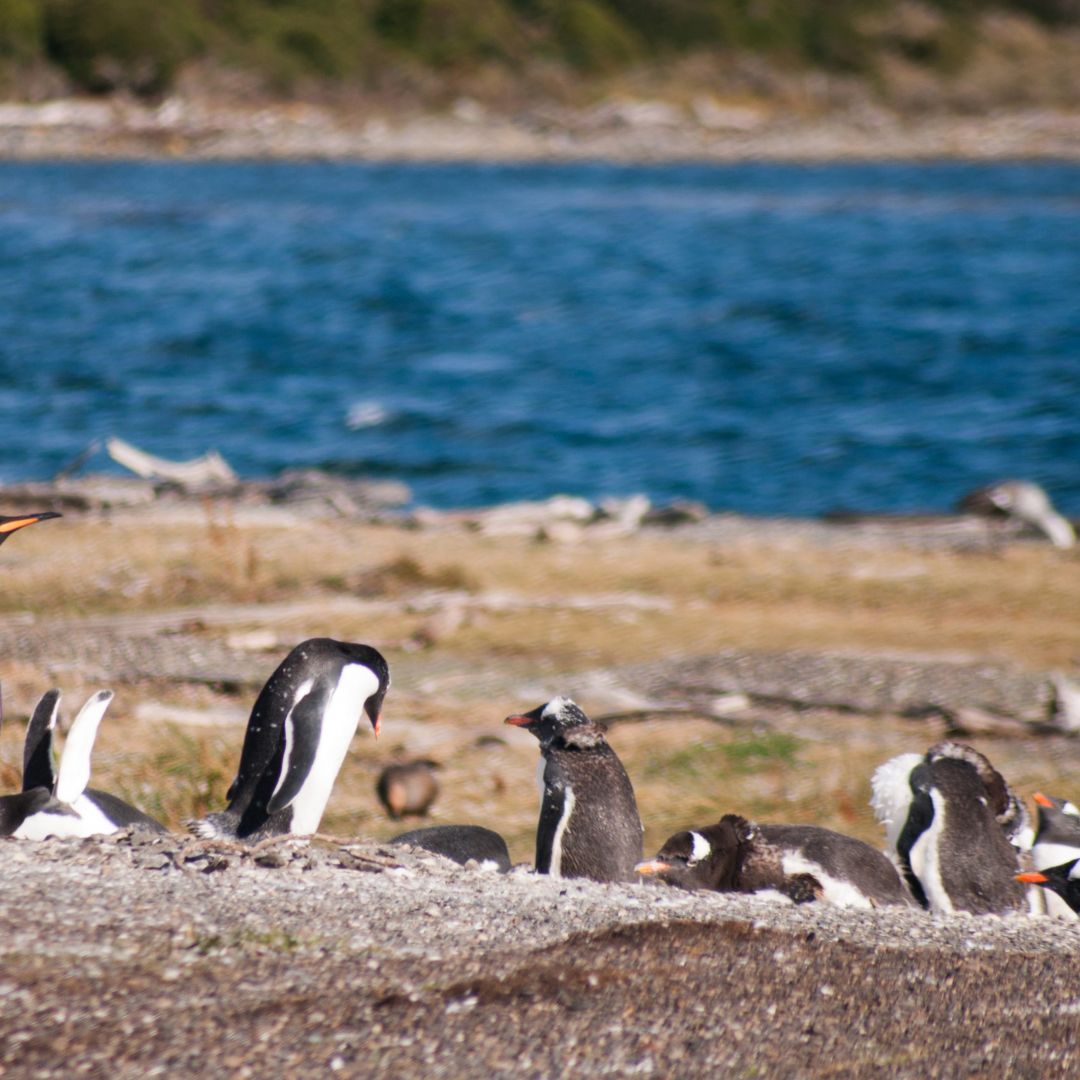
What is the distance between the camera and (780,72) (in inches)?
2682

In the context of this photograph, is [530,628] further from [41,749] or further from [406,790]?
[41,749]

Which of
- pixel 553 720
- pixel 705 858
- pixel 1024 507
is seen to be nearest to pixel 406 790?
pixel 553 720

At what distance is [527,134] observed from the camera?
60.2 m

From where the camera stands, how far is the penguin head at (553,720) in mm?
5387

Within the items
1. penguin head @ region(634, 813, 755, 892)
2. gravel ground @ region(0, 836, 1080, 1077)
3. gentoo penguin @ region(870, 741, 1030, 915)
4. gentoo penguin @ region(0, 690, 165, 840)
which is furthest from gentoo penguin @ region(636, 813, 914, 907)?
gentoo penguin @ region(0, 690, 165, 840)

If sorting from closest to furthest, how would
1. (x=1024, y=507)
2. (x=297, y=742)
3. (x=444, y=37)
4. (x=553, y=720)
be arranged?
(x=297, y=742)
(x=553, y=720)
(x=1024, y=507)
(x=444, y=37)

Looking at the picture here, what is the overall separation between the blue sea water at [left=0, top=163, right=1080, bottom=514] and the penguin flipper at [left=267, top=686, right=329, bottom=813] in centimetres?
930

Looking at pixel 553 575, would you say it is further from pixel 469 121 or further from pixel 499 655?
pixel 469 121

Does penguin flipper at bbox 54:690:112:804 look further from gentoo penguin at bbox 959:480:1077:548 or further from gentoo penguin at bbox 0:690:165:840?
gentoo penguin at bbox 959:480:1077:548

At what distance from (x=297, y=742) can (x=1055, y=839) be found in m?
2.29

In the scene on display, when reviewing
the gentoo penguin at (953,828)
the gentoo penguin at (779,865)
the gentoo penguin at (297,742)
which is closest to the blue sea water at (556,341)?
the gentoo penguin at (953,828)

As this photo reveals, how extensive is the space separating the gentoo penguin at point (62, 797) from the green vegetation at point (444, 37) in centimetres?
5557

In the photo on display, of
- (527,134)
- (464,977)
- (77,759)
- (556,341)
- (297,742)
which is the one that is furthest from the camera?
(527,134)

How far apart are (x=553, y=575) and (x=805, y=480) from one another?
6.06m
